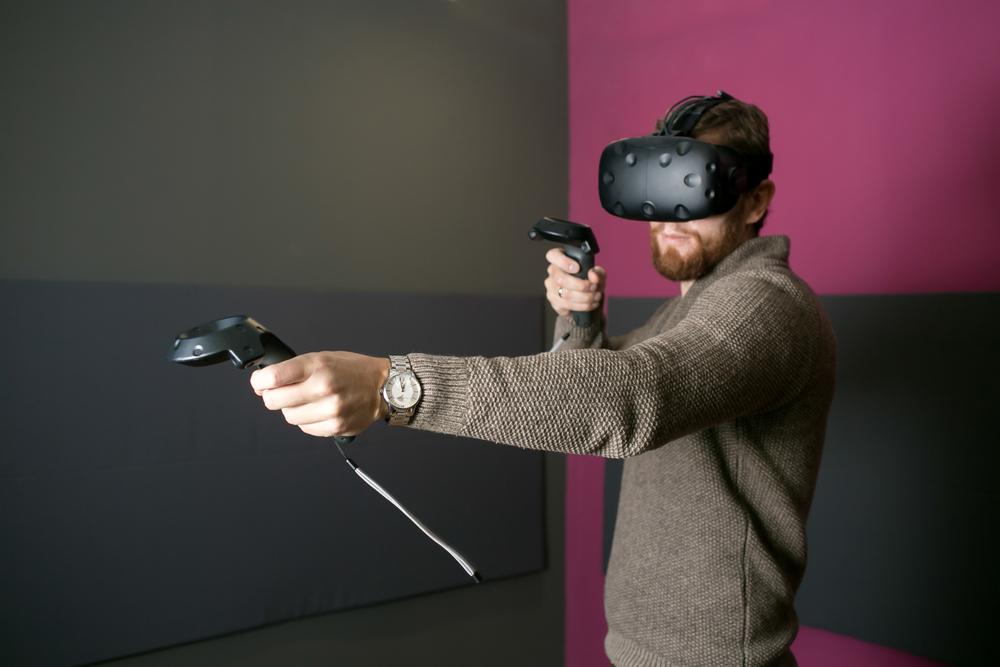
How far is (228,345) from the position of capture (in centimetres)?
77

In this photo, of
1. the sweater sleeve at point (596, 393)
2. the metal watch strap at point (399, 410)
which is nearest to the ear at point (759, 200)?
the sweater sleeve at point (596, 393)

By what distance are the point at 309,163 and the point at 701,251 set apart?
127cm

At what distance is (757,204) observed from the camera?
1345 mm

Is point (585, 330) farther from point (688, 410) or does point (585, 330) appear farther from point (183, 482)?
point (183, 482)

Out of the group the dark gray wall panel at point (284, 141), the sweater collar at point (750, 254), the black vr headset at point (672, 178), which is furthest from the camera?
the dark gray wall panel at point (284, 141)

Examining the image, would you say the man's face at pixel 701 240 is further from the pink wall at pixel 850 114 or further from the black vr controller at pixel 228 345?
the black vr controller at pixel 228 345

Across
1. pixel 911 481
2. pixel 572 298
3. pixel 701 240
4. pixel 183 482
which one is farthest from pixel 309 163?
pixel 911 481

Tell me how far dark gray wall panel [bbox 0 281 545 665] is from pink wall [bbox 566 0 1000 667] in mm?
947

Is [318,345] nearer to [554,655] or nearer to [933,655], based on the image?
[554,655]

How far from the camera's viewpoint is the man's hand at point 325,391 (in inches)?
28.5

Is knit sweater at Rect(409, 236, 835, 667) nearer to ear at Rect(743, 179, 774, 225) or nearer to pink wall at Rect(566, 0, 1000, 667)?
ear at Rect(743, 179, 774, 225)

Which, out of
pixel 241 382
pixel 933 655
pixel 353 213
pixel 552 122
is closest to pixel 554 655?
pixel 933 655

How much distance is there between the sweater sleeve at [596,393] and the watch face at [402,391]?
10 millimetres

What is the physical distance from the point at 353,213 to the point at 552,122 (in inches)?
34.1
